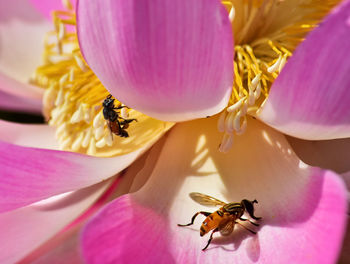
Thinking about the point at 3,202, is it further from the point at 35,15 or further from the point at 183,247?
the point at 35,15

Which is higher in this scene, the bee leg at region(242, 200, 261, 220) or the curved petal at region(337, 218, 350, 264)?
the bee leg at region(242, 200, 261, 220)

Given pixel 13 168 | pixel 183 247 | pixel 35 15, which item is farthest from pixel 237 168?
pixel 35 15

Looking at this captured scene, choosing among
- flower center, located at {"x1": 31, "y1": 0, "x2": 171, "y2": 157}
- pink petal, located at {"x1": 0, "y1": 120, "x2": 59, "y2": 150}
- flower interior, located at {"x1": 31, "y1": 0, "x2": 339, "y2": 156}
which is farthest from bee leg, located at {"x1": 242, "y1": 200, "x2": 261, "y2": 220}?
pink petal, located at {"x1": 0, "y1": 120, "x2": 59, "y2": 150}

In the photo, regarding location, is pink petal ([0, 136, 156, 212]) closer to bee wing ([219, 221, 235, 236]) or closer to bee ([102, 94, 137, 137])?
bee ([102, 94, 137, 137])

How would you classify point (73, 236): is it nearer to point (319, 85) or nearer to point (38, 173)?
point (38, 173)

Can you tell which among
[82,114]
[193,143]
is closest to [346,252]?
[193,143]
